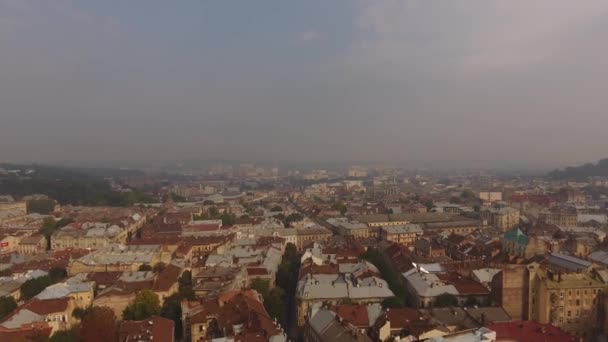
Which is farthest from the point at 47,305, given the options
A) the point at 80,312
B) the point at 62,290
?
the point at 62,290

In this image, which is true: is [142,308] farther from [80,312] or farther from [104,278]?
[104,278]

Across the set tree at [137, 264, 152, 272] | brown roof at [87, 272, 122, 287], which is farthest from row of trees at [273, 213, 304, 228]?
brown roof at [87, 272, 122, 287]

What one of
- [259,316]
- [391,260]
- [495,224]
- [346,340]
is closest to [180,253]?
[391,260]

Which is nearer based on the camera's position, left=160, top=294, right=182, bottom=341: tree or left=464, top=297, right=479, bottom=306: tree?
left=160, top=294, right=182, bottom=341: tree

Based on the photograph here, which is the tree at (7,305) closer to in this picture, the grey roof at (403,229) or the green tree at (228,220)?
the green tree at (228,220)

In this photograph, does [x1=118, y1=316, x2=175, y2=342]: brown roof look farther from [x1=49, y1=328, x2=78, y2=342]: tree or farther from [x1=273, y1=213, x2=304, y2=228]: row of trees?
[x1=273, y1=213, x2=304, y2=228]: row of trees

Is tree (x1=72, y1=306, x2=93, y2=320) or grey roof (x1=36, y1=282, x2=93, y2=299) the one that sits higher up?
grey roof (x1=36, y1=282, x2=93, y2=299)

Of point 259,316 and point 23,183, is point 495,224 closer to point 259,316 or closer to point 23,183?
point 259,316
